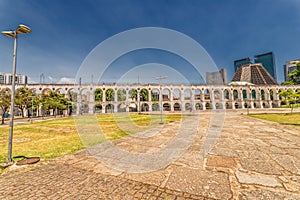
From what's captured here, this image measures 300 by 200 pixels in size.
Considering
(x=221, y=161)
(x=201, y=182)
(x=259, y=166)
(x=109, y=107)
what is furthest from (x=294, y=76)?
(x=109, y=107)

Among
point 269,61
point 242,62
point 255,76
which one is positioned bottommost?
point 255,76

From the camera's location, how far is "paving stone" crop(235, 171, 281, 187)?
2686mm

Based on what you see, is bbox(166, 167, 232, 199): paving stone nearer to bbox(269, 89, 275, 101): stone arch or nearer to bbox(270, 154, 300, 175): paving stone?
bbox(270, 154, 300, 175): paving stone

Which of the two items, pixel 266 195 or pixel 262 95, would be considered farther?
pixel 262 95

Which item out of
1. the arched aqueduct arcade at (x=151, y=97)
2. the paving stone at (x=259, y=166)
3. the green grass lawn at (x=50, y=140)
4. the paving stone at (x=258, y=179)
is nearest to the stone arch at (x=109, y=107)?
the arched aqueduct arcade at (x=151, y=97)

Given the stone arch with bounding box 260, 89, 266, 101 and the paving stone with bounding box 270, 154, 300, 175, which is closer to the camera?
the paving stone with bounding box 270, 154, 300, 175

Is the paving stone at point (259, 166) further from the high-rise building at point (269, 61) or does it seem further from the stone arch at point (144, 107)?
the high-rise building at point (269, 61)

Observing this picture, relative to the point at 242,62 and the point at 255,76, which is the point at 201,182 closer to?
the point at 255,76

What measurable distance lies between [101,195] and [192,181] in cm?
173

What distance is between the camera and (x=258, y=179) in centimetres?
285

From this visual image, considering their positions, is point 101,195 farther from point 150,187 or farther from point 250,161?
point 250,161

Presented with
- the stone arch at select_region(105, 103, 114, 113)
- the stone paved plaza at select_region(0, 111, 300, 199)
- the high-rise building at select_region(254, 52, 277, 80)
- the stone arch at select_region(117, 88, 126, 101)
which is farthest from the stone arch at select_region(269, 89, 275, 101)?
the stone paved plaza at select_region(0, 111, 300, 199)

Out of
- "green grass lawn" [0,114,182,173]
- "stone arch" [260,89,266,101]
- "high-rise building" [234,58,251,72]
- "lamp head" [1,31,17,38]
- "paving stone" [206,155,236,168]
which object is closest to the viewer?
"paving stone" [206,155,236,168]

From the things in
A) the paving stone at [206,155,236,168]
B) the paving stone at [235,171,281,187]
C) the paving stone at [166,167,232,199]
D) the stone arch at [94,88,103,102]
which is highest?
the stone arch at [94,88,103,102]
